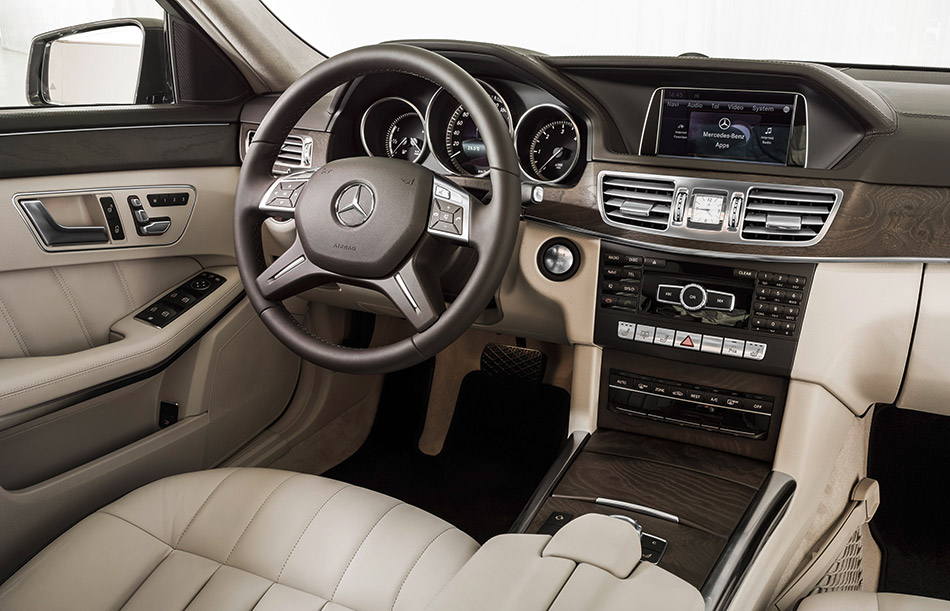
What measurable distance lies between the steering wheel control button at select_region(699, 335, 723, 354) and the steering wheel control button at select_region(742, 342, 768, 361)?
48 millimetres

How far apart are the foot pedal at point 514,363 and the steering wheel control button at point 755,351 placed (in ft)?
2.71

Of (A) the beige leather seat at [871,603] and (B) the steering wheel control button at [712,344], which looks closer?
(A) the beige leather seat at [871,603]

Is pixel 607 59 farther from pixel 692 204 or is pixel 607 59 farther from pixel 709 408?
pixel 709 408

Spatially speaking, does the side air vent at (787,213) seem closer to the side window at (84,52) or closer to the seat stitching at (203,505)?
the seat stitching at (203,505)

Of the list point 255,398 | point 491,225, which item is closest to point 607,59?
point 491,225

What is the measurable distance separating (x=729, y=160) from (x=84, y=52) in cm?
144

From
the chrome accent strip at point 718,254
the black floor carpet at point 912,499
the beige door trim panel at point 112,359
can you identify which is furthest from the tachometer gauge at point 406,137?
the black floor carpet at point 912,499

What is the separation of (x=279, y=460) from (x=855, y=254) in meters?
1.53

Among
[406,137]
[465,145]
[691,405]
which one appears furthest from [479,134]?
[691,405]

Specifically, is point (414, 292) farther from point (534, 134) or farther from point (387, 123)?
point (387, 123)

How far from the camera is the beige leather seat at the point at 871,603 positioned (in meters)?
1.12

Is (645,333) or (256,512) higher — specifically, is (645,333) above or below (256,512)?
above

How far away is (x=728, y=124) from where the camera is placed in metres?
1.41

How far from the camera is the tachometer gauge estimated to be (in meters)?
1.71
